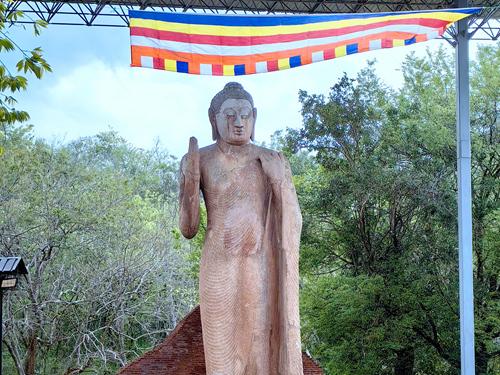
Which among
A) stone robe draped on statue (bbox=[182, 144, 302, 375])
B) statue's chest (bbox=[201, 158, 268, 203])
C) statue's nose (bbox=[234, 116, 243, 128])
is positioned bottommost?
stone robe draped on statue (bbox=[182, 144, 302, 375])

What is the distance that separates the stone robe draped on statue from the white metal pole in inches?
380

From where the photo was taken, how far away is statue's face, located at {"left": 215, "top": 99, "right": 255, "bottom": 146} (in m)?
4.44

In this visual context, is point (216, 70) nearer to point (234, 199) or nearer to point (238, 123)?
point (238, 123)

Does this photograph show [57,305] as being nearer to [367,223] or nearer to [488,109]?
[367,223]

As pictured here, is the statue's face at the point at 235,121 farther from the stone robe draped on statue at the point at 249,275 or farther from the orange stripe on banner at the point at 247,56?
the orange stripe on banner at the point at 247,56

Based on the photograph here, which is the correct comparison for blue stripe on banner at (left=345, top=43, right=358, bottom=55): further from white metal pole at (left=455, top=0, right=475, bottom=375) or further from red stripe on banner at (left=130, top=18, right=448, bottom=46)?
white metal pole at (left=455, top=0, right=475, bottom=375)

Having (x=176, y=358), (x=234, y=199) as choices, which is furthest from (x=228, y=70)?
(x=176, y=358)

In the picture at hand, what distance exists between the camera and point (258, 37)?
6.84 m

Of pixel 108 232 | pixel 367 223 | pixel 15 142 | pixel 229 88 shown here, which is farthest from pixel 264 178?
pixel 15 142

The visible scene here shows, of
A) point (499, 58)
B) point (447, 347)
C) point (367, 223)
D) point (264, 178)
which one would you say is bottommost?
point (447, 347)

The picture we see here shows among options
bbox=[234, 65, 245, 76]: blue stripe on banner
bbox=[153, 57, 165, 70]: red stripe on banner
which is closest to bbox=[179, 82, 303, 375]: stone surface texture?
A: bbox=[153, 57, 165, 70]: red stripe on banner

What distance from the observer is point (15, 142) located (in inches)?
803

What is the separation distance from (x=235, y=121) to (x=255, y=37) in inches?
106

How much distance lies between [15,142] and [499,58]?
1527 centimetres
